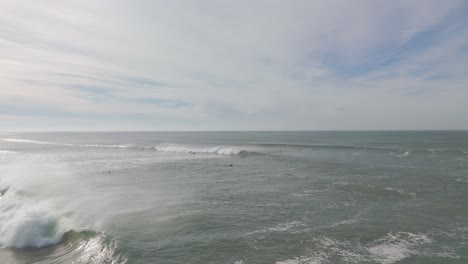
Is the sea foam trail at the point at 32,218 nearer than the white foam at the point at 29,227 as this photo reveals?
No

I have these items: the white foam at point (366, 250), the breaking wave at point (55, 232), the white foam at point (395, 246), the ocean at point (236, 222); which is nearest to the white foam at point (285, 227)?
the ocean at point (236, 222)

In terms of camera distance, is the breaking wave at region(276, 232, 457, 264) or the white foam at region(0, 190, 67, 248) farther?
the white foam at region(0, 190, 67, 248)

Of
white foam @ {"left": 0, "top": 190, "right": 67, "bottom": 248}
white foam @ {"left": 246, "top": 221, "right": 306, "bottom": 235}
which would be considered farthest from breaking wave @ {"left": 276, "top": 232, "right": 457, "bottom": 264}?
white foam @ {"left": 0, "top": 190, "right": 67, "bottom": 248}

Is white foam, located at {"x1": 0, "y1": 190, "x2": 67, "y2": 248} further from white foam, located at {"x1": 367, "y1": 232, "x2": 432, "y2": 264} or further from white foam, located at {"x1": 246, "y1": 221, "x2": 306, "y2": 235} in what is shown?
white foam, located at {"x1": 367, "y1": 232, "x2": 432, "y2": 264}

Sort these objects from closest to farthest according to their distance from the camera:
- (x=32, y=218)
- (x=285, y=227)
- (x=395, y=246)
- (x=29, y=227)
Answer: (x=395, y=246), (x=29, y=227), (x=32, y=218), (x=285, y=227)

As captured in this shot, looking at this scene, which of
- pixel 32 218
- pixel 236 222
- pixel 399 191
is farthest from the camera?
pixel 399 191

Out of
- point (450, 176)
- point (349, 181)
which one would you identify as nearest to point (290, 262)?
point (349, 181)

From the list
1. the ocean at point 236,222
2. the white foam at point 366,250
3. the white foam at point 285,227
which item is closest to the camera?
the white foam at point 366,250

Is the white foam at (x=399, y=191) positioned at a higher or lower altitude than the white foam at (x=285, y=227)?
higher

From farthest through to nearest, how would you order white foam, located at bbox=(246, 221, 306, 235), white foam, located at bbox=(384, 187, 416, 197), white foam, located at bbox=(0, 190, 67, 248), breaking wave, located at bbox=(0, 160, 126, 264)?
white foam, located at bbox=(384, 187, 416, 197)
white foam, located at bbox=(246, 221, 306, 235)
white foam, located at bbox=(0, 190, 67, 248)
breaking wave, located at bbox=(0, 160, 126, 264)

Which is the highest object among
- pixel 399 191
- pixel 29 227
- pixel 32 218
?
pixel 32 218

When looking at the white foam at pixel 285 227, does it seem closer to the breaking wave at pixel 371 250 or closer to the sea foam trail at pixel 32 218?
the breaking wave at pixel 371 250

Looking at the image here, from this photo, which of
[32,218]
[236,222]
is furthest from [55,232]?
[236,222]

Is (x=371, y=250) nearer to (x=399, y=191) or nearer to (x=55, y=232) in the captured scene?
(x=399, y=191)
